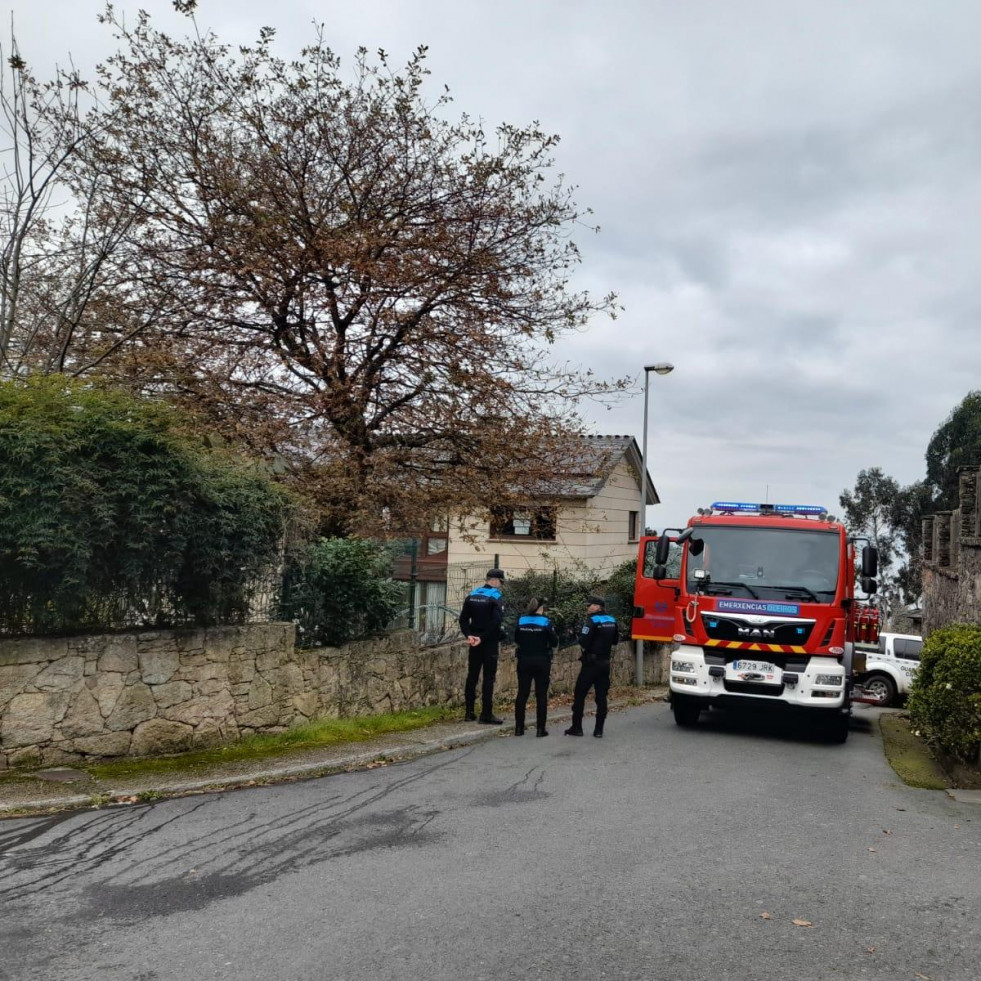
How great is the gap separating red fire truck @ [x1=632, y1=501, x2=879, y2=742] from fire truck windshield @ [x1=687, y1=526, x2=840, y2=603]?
1 centimetres

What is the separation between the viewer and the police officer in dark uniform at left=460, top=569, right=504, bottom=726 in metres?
12.0

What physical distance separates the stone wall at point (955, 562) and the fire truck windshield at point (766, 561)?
4.26 meters

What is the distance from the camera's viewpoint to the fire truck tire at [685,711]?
44.0 feet

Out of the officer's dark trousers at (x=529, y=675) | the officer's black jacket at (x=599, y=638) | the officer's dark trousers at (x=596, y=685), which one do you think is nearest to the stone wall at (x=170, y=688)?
the officer's dark trousers at (x=529, y=675)

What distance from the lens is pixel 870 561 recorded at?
1244 centimetres

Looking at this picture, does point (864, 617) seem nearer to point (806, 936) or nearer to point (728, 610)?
point (728, 610)

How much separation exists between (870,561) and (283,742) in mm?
7598

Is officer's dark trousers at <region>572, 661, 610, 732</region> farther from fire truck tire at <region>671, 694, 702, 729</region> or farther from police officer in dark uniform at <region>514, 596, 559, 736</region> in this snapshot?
fire truck tire at <region>671, 694, 702, 729</region>

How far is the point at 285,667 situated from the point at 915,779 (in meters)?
6.65

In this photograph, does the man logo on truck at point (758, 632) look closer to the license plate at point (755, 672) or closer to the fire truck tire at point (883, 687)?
the license plate at point (755, 672)

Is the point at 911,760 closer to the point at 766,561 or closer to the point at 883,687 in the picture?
the point at 766,561

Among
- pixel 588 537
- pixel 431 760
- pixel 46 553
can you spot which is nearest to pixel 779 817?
pixel 431 760

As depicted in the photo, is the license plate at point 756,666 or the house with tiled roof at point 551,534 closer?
the license plate at point 756,666

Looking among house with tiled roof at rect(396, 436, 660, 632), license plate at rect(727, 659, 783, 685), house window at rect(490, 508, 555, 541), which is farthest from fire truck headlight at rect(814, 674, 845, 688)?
house window at rect(490, 508, 555, 541)
